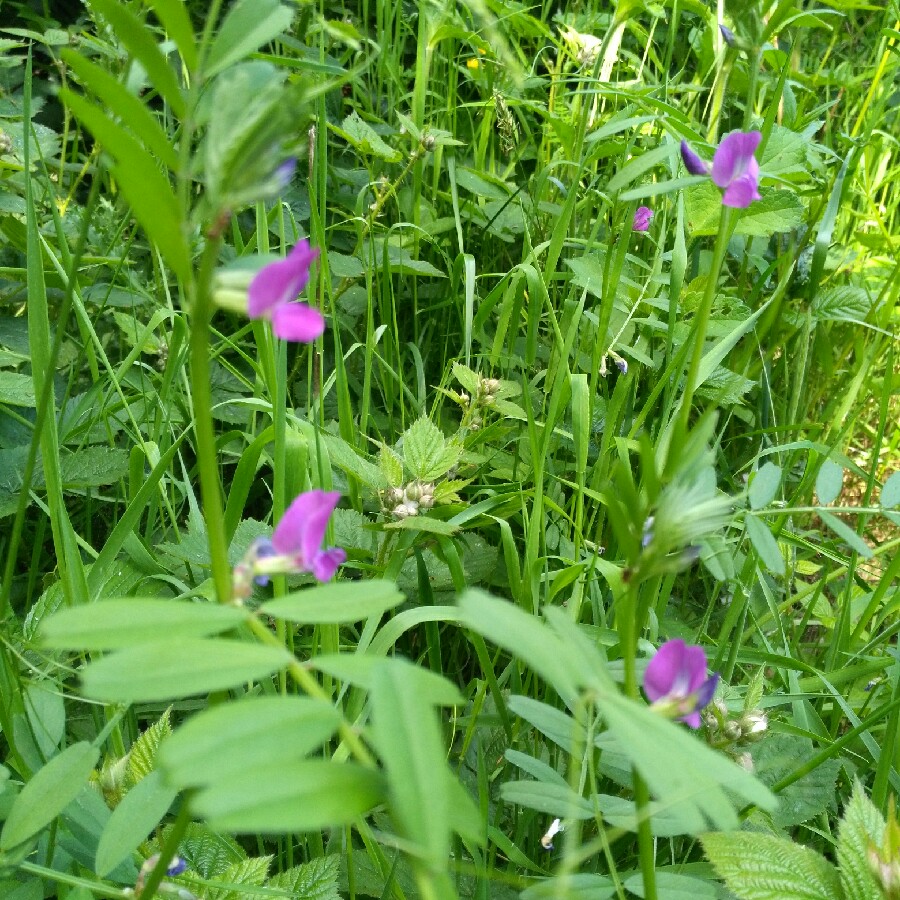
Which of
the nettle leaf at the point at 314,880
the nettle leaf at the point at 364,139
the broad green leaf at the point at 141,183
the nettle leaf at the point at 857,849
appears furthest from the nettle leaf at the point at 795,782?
the nettle leaf at the point at 364,139

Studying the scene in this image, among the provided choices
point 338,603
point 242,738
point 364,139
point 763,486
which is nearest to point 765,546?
point 763,486

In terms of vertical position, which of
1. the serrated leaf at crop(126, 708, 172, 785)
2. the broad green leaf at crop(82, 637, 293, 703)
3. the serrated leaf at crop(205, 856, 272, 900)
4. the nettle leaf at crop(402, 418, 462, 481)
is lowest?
the serrated leaf at crop(205, 856, 272, 900)

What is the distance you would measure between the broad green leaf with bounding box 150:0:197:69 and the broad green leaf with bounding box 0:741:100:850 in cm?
50

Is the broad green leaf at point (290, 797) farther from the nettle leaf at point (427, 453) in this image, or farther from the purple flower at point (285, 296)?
the nettle leaf at point (427, 453)

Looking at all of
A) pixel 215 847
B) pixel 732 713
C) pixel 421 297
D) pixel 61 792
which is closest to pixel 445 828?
pixel 61 792

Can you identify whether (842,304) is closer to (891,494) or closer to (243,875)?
(891,494)

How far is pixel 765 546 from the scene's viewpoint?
2.48ft

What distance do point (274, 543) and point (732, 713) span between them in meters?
0.73

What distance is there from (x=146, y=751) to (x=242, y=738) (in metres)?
0.61

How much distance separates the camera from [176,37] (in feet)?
1.76

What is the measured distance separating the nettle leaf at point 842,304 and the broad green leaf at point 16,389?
1611mm

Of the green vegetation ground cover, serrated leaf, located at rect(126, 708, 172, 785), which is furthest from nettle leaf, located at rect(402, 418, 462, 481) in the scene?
serrated leaf, located at rect(126, 708, 172, 785)

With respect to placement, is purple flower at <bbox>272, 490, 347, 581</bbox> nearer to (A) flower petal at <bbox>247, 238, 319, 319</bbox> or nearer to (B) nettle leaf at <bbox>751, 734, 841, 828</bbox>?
(A) flower petal at <bbox>247, 238, 319, 319</bbox>

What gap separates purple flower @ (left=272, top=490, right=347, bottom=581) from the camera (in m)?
0.53
